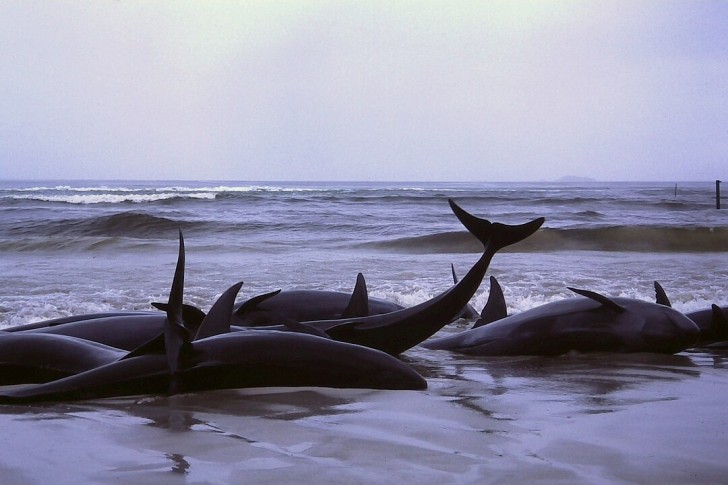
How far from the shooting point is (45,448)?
309 centimetres

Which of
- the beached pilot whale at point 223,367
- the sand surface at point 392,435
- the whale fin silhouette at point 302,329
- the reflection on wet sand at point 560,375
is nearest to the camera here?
the sand surface at point 392,435

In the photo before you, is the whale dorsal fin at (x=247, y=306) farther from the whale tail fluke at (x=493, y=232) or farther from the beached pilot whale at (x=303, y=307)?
the whale tail fluke at (x=493, y=232)

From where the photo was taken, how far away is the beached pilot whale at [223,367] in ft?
13.3

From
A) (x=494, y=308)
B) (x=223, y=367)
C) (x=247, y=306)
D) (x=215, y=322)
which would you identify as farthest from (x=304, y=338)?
(x=494, y=308)

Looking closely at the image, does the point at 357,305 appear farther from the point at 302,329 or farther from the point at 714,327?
the point at 714,327

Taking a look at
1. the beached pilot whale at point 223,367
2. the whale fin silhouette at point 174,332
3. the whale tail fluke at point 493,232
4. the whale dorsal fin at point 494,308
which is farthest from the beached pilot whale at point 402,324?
the whale dorsal fin at point 494,308

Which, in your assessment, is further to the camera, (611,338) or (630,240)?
(630,240)

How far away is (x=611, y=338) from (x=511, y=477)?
11.9ft

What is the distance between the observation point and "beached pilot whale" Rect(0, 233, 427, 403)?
4.06 metres

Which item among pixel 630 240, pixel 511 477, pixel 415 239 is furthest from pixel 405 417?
pixel 630 240

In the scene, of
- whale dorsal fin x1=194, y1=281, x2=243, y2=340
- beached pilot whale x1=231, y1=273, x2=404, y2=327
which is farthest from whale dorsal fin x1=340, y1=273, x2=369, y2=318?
whale dorsal fin x1=194, y1=281, x2=243, y2=340

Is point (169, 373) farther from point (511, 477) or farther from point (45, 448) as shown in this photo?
point (511, 477)

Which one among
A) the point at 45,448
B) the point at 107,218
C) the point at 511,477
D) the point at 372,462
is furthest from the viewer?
the point at 107,218

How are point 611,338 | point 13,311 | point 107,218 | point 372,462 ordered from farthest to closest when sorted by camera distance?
1. point 107,218
2. point 13,311
3. point 611,338
4. point 372,462
